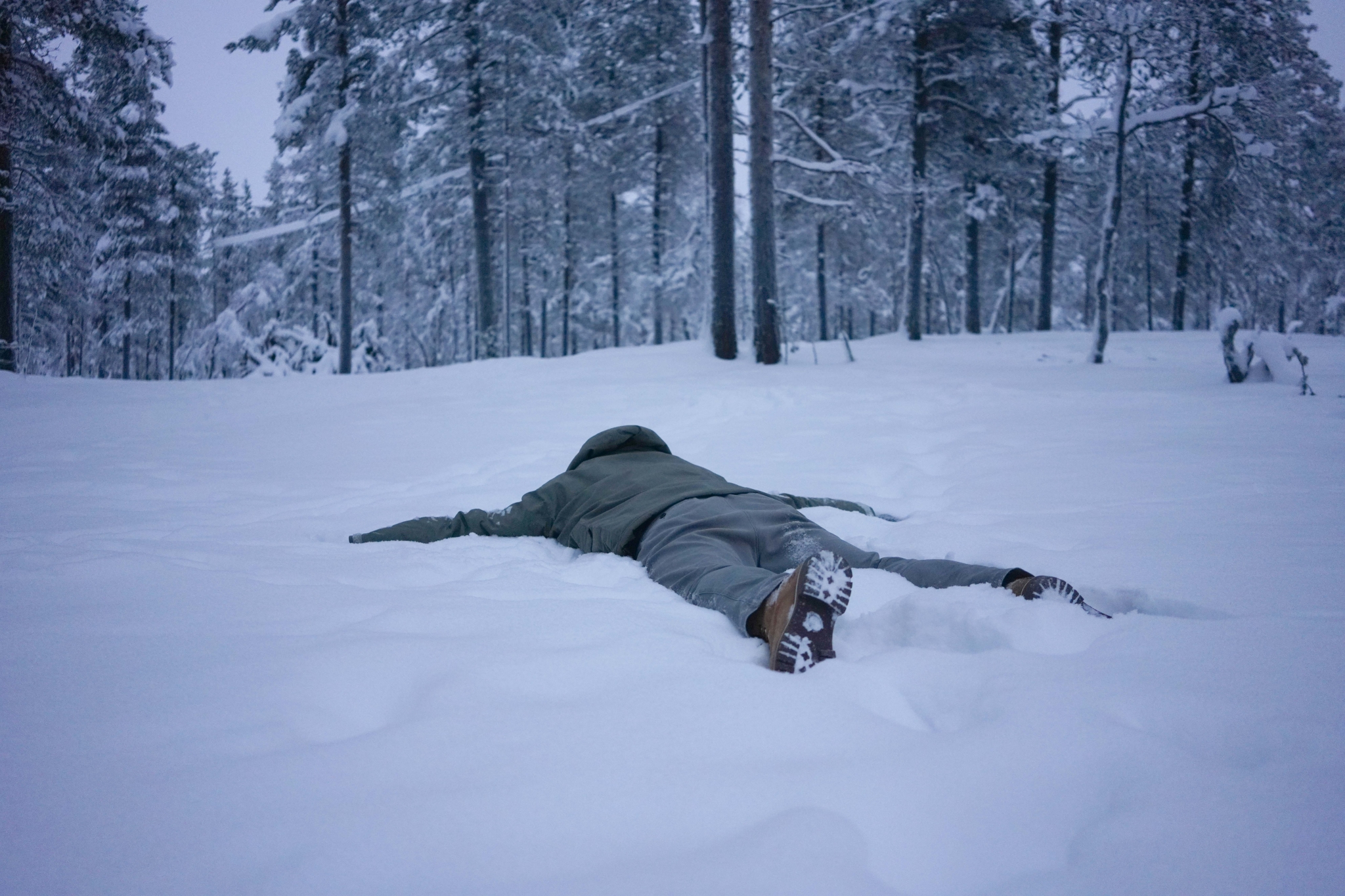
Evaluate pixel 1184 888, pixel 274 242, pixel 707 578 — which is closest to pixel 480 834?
pixel 1184 888

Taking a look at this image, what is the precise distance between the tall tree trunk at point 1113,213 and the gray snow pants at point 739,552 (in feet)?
29.3

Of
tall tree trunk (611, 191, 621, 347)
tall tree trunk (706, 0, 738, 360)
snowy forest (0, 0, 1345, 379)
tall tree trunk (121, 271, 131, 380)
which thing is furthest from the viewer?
tall tree trunk (611, 191, 621, 347)

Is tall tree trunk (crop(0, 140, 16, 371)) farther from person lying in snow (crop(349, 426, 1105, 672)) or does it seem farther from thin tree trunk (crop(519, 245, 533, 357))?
person lying in snow (crop(349, 426, 1105, 672))

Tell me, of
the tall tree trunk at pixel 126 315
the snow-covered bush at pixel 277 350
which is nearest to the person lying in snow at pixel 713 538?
the snow-covered bush at pixel 277 350

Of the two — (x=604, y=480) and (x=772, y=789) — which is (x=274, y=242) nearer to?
(x=604, y=480)

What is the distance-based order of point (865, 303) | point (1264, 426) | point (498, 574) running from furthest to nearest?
1. point (865, 303)
2. point (1264, 426)
3. point (498, 574)

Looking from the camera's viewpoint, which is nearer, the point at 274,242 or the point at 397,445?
the point at 397,445

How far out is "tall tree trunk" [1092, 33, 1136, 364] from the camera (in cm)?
835

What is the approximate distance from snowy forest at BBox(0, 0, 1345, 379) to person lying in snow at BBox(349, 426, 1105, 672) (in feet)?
21.4

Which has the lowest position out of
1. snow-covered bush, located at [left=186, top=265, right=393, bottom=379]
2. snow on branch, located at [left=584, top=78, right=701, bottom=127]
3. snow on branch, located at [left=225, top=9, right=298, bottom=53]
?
snow-covered bush, located at [left=186, top=265, right=393, bottom=379]

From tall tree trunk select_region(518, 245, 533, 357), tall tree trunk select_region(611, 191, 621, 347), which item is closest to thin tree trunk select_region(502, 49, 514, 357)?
tall tree trunk select_region(518, 245, 533, 357)

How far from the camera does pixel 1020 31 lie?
38.2 feet

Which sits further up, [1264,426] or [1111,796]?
[1264,426]

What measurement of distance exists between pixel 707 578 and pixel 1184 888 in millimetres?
1196
